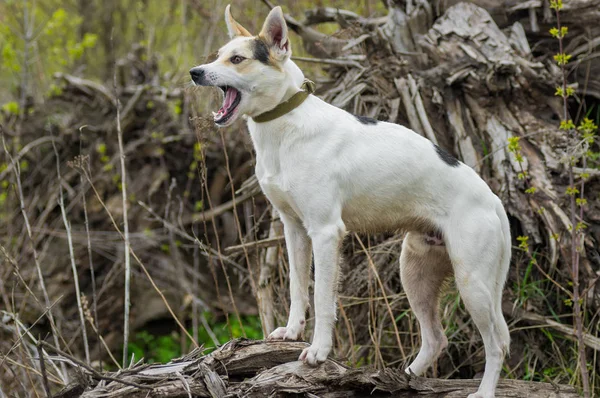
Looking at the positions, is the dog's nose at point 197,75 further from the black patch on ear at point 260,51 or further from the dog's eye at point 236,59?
the black patch on ear at point 260,51

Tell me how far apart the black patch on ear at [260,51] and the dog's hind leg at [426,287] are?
1.34 meters

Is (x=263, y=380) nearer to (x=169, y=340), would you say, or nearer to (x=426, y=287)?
(x=426, y=287)

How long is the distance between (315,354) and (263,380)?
0.30m

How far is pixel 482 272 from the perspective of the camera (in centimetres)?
409

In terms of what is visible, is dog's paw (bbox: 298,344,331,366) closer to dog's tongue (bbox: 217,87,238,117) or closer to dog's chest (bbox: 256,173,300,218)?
dog's chest (bbox: 256,173,300,218)

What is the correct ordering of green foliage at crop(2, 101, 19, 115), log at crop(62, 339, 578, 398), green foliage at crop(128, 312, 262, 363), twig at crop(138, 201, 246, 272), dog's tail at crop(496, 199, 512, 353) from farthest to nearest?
green foliage at crop(128, 312, 262, 363) < green foliage at crop(2, 101, 19, 115) < twig at crop(138, 201, 246, 272) < dog's tail at crop(496, 199, 512, 353) < log at crop(62, 339, 578, 398)

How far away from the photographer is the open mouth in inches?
156

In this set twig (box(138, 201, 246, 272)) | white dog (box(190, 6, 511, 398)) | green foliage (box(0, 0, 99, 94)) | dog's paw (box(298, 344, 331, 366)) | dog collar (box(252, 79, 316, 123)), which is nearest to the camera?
dog's paw (box(298, 344, 331, 366))

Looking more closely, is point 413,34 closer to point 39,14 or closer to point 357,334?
point 357,334

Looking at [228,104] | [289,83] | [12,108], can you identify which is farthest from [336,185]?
[12,108]

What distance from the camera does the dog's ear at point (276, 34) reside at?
4043 millimetres

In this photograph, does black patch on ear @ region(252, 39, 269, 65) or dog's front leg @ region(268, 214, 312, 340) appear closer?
black patch on ear @ region(252, 39, 269, 65)

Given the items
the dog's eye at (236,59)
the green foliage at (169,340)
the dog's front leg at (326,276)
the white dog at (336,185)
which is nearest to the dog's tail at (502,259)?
the white dog at (336,185)

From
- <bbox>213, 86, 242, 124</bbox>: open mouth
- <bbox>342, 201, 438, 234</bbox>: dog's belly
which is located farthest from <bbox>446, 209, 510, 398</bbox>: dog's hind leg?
<bbox>213, 86, 242, 124</bbox>: open mouth
